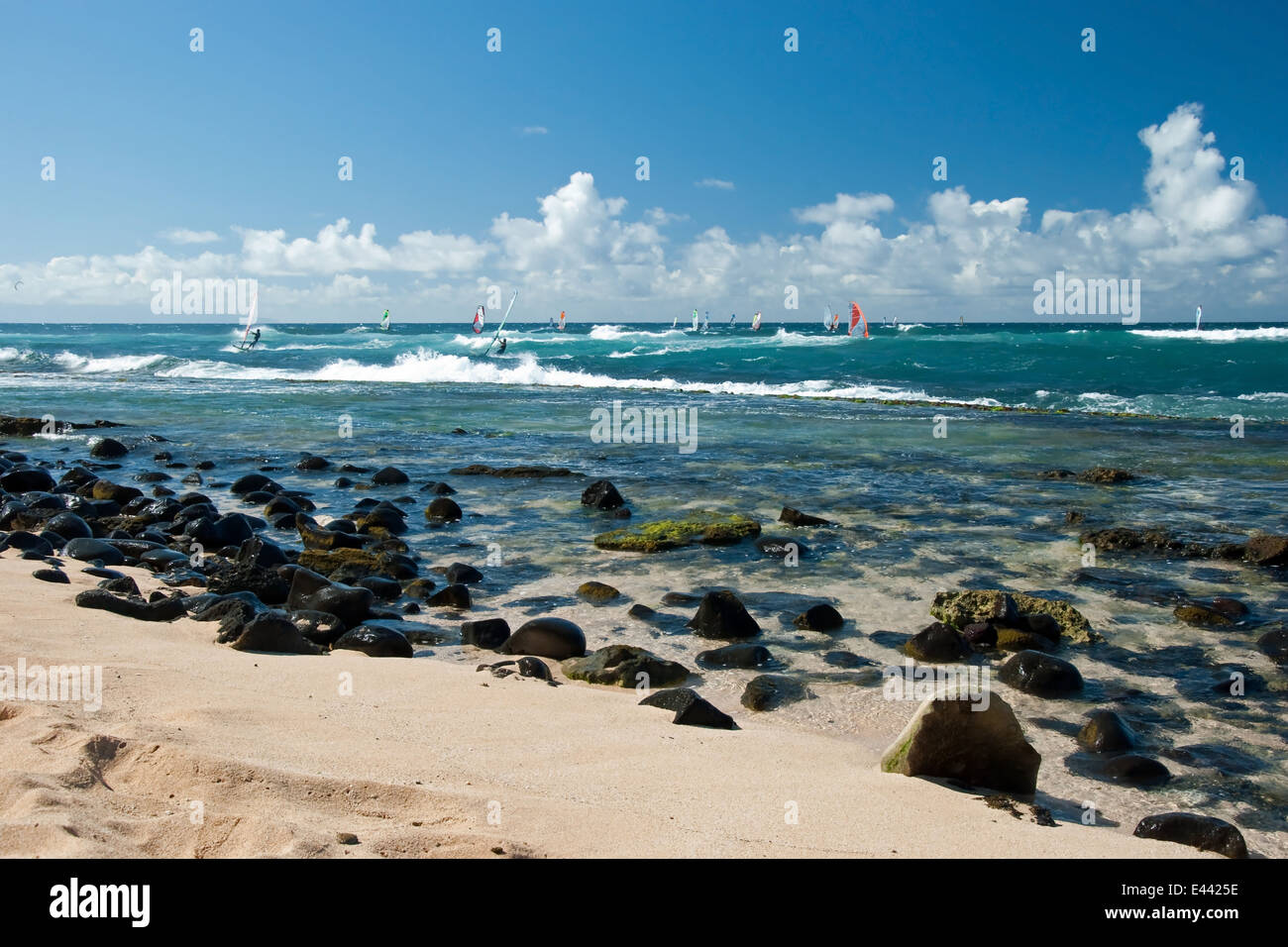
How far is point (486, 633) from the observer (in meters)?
6.66

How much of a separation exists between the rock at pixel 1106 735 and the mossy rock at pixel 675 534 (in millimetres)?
5301

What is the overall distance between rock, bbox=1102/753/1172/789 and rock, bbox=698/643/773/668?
236 cm

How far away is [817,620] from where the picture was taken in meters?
7.18

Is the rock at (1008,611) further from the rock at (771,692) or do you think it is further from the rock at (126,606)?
the rock at (126,606)

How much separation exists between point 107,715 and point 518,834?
7.12 ft

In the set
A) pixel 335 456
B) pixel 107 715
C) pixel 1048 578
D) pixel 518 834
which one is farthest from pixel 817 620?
pixel 335 456

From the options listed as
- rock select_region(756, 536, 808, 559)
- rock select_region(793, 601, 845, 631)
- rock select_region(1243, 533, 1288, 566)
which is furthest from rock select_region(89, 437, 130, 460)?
rock select_region(1243, 533, 1288, 566)

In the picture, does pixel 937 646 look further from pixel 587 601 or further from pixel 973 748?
pixel 587 601

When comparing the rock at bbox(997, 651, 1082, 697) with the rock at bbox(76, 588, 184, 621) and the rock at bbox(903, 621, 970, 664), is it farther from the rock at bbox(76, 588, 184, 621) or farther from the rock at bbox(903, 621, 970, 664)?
the rock at bbox(76, 588, 184, 621)

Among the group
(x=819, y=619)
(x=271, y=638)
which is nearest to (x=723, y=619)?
(x=819, y=619)

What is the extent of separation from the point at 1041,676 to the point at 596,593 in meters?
3.75
